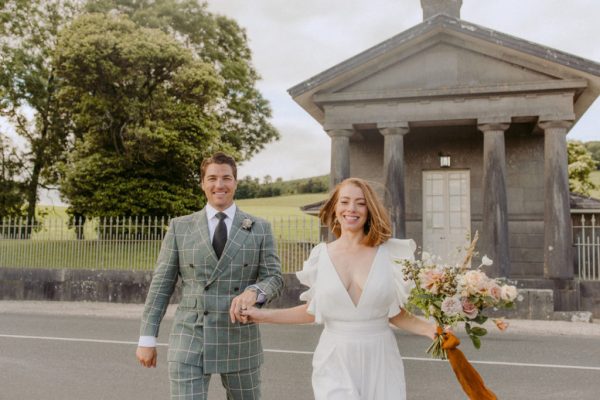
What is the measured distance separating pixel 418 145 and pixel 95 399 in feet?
48.3

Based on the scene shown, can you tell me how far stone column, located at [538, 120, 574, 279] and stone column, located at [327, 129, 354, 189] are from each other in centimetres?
534

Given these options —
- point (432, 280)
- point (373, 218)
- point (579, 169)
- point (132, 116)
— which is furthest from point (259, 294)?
point (579, 169)

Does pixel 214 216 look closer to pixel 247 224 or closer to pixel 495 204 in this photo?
pixel 247 224

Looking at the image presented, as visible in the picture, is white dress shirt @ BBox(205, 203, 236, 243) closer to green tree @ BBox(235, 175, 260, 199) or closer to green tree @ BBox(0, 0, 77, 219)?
green tree @ BBox(0, 0, 77, 219)

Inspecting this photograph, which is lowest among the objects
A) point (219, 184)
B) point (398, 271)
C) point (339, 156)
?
point (398, 271)

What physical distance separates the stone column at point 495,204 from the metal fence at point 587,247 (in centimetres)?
179

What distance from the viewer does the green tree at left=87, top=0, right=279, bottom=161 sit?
1134 inches

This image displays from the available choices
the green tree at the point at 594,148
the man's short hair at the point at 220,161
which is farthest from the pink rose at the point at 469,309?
the green tree at the point at 594,148

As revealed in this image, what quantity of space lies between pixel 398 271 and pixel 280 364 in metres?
4.93

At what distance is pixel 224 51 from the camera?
31.5 m

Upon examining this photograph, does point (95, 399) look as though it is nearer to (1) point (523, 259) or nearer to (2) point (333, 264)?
(2) point (333, 264)

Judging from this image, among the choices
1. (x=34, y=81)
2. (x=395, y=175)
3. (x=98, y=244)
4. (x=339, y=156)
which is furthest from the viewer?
(x=34, y=81)

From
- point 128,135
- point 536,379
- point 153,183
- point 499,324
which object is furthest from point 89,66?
point 499,324

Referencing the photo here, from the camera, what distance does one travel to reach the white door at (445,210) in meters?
18.1
